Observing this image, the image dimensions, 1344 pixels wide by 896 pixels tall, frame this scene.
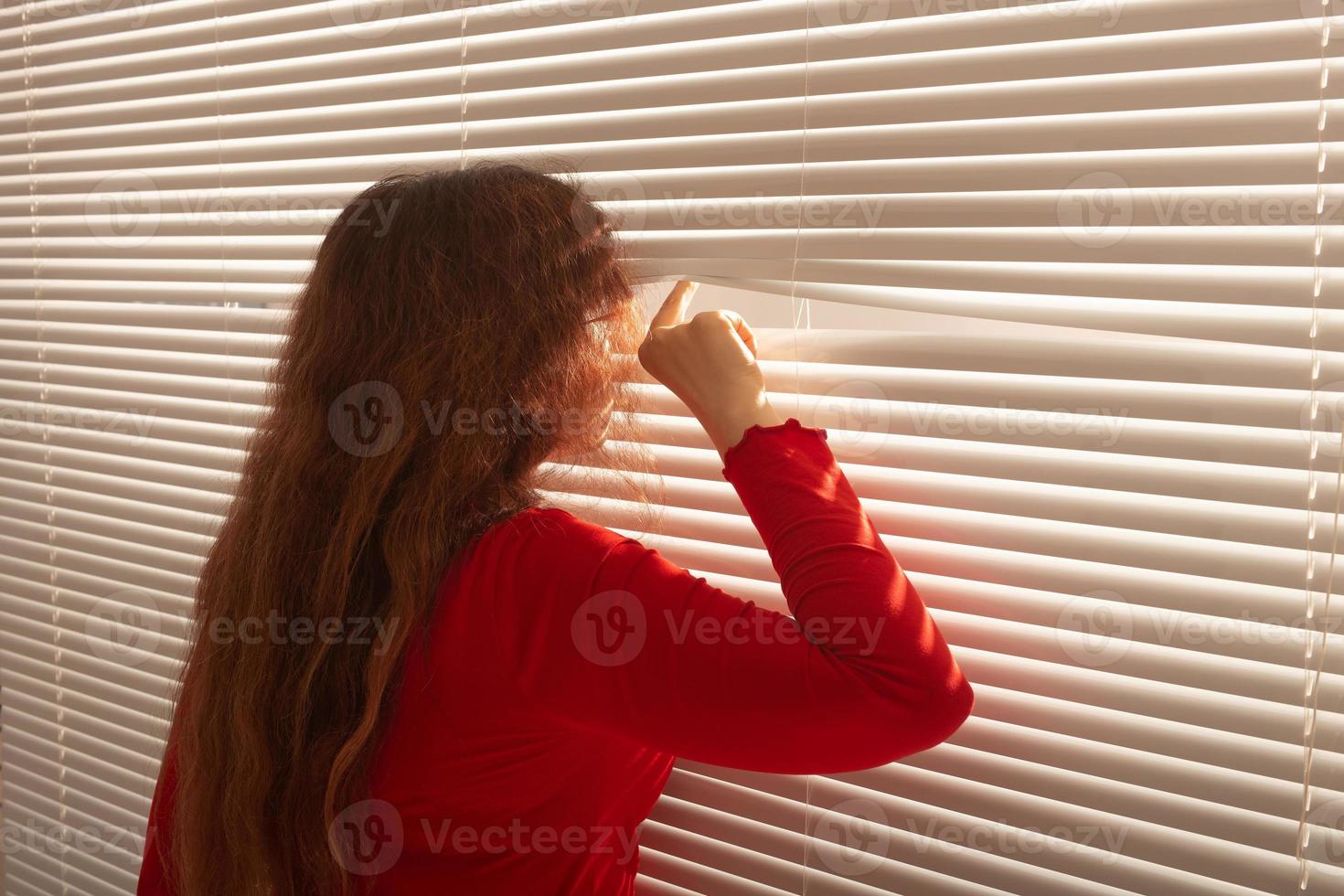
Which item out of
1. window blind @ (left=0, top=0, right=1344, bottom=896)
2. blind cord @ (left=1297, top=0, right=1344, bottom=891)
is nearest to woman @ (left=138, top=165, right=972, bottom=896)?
window blind @ (left=0, top=0, right=1344, bottom=896)

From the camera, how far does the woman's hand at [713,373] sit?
93 cm

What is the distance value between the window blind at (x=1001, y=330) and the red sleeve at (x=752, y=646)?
0.51ft

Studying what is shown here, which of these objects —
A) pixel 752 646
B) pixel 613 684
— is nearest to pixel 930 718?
pixel 752 646

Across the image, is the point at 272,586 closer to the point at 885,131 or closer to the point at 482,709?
the point at 482,709

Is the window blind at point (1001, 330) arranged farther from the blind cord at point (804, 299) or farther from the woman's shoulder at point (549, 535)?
the woman's shoulder at point (549, 535)

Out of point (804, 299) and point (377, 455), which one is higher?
point (804, 299)

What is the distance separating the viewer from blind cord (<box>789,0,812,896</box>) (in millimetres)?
956

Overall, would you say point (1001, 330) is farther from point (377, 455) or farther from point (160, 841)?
point (160, 841)

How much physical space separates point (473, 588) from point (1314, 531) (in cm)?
68

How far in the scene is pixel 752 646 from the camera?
801mm

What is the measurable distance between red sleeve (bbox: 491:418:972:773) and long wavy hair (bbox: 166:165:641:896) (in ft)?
0.37

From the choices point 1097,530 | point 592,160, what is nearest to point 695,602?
point 1097,530

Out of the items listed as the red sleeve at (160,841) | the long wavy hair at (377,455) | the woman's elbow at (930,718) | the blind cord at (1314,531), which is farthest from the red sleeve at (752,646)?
the red sleeve at (160,841)

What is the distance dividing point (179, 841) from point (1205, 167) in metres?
1.13
